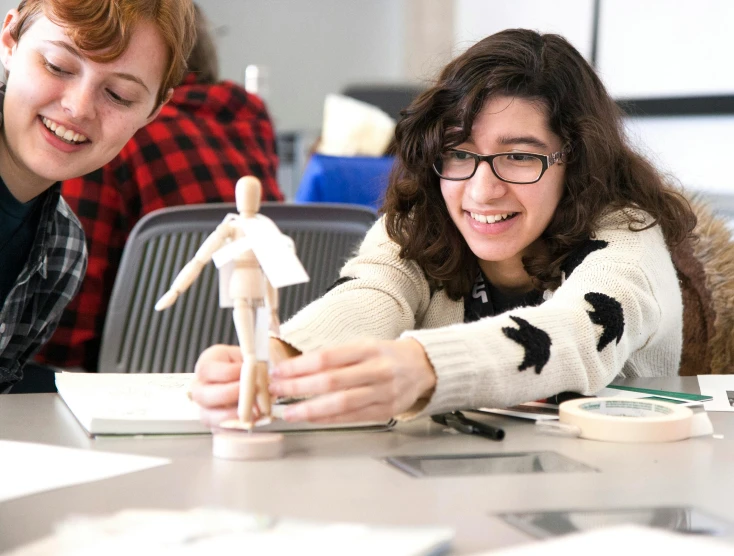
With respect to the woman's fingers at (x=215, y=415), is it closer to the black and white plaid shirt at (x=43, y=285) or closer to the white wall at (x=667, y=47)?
the black and white plaid shirt at (x=43, y=285)

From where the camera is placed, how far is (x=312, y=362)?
0.84 m

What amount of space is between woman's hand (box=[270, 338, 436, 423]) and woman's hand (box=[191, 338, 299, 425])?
41mm

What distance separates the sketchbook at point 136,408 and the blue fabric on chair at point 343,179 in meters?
1.92

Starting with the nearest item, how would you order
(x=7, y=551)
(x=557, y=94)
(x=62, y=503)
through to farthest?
(x=7, y=551) → (x=62, y=503) → (x=557, y=94)

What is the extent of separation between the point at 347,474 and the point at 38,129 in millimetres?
877

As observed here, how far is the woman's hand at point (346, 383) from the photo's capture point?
0.84m

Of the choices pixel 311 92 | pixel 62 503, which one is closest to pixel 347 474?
pixel 62 503

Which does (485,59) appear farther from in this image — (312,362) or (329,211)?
(312,362)

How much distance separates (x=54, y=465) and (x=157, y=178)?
1.24 metres

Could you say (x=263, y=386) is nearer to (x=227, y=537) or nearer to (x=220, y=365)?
(x=220, y=365)

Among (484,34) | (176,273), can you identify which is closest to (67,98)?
(176,273)

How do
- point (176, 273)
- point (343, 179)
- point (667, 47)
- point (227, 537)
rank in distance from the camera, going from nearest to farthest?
1. point (227, 537)
2. point (176, 273)
3. point (343, 179)
4. point (667, 47)

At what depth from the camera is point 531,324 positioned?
1.04m

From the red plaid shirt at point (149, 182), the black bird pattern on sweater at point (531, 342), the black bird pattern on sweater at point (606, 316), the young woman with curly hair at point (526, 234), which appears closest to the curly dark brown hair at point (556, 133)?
the young woman with curly hair at point (526, 234)
